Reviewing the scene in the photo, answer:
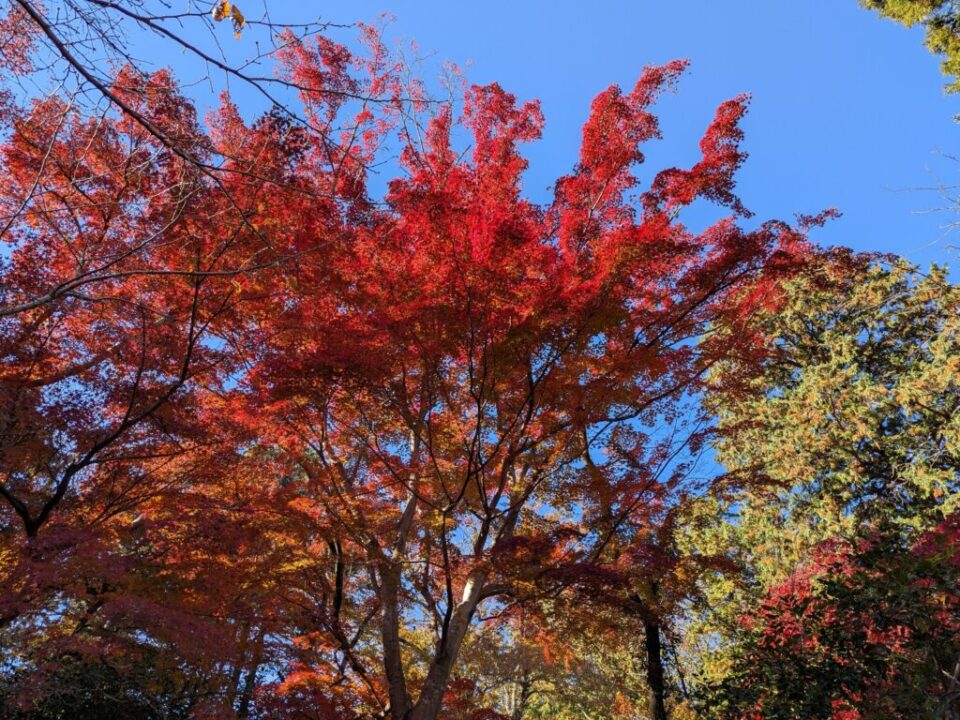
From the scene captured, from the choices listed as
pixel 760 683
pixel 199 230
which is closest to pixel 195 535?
pixel 199 230

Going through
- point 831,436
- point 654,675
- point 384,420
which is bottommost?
point 654,675

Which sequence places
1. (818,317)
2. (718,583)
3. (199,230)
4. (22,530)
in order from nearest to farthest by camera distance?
(199,230) < (22,530) < (718,583) < (818,317)

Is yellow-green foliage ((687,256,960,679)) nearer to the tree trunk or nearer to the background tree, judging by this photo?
the background tree

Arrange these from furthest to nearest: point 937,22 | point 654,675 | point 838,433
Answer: point 838,433, point 654,675, point 937,22

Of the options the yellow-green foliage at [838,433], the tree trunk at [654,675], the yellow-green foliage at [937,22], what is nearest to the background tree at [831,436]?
the yellow-green foliage at [838,433]

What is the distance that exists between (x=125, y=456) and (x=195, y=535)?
1.33 metres

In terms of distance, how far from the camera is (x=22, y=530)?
7.91 meters

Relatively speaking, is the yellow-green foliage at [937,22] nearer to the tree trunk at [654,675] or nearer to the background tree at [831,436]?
the background tree at [831,436]

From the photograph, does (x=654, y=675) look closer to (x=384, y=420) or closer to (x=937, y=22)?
(x=384, y=420)

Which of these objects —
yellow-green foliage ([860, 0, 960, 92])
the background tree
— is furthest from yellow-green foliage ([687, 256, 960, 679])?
yellow-green foliage ([860, 0, 960, 92])

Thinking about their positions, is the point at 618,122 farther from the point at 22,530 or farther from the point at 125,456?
the point at 22,530

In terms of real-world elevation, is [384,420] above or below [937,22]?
below

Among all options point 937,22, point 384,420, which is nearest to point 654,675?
point 384,420

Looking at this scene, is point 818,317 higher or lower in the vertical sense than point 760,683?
higher
